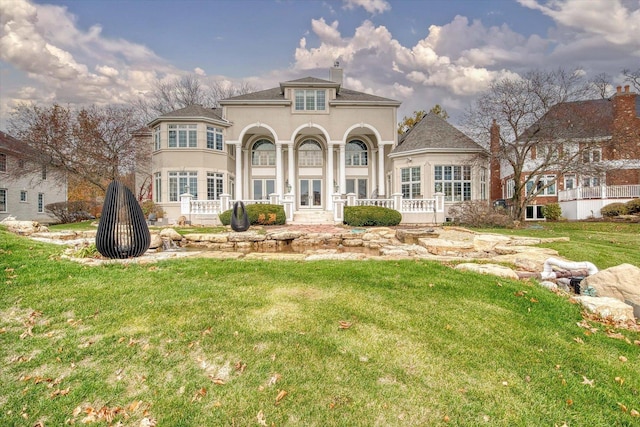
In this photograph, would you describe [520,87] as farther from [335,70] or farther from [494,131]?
[335,70]

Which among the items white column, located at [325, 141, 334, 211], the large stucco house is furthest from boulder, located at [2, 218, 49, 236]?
white column, located at [325, 141, 334, 211]

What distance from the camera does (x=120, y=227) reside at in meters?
6.98

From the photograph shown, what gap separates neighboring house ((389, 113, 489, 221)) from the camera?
1991 cm

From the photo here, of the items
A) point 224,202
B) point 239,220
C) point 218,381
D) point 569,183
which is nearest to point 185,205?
point 224,202

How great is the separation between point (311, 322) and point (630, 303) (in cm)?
467

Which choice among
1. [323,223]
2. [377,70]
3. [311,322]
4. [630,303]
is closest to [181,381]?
[311,322]

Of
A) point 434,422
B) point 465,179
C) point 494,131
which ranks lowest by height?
point 434,422

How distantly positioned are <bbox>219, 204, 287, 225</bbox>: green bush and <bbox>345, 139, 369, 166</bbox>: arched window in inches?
343

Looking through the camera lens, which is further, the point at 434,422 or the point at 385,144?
the point at 385,144

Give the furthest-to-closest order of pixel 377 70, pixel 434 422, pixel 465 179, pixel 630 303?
pixel 377 70
pixel 465 179
pixel 630 303
pixel 434 422

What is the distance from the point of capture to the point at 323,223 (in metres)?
18.9

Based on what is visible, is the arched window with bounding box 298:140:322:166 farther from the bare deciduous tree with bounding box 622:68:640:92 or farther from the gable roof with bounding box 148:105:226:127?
the bare deciduous tree with bounding box 622:68:640:92

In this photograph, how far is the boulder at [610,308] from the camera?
168 inches

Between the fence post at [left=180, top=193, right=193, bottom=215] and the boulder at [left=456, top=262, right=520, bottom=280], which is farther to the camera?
the fence post at [left=180, top=193, right=193, bottom=215]
